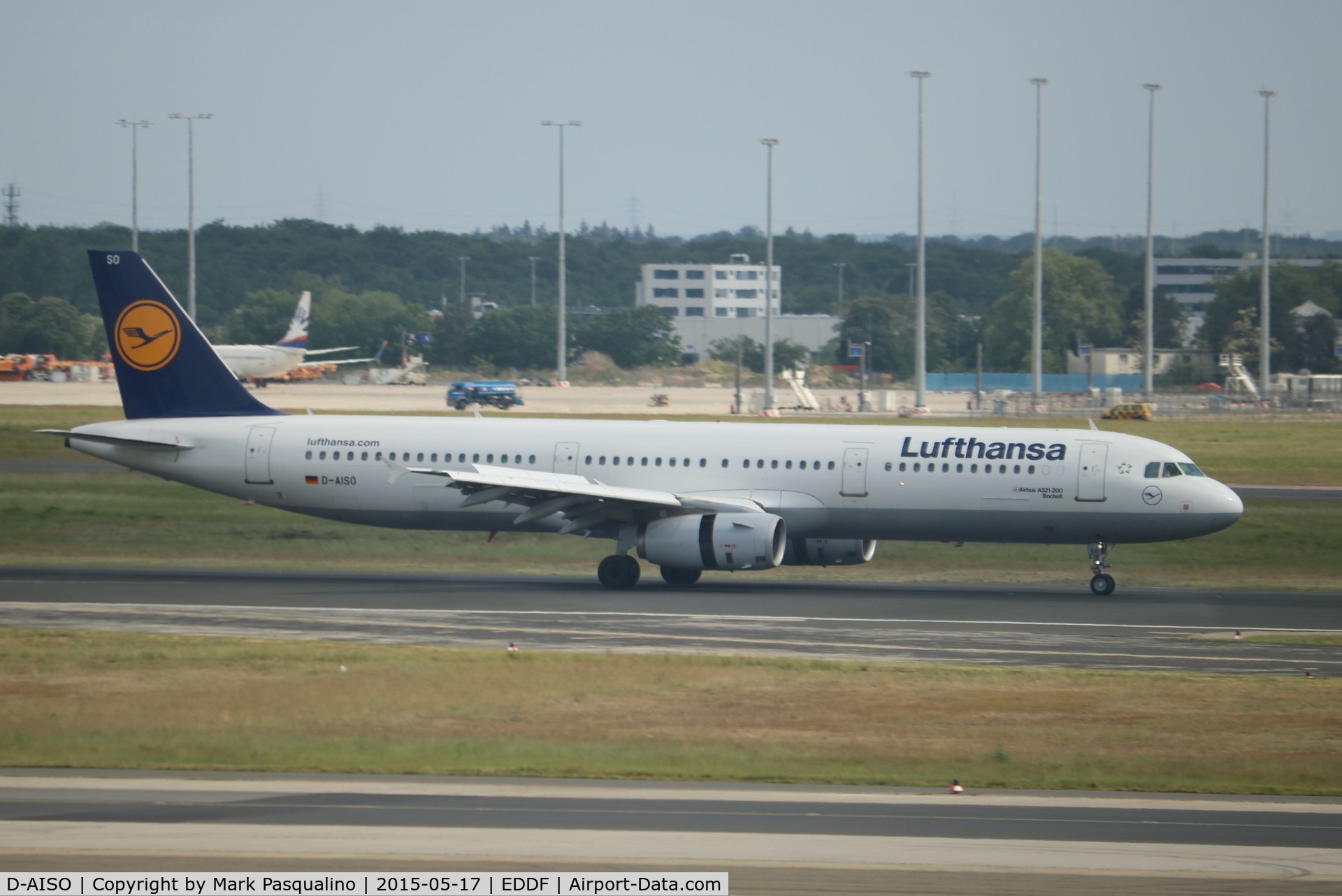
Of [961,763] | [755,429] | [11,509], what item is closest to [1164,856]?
[961,763]

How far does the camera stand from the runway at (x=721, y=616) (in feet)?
95.3

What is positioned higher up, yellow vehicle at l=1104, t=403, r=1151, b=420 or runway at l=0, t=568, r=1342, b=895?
yellow vehicle at l=1104, t=403, r=1151, b=420

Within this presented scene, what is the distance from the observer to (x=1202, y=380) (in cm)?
15138

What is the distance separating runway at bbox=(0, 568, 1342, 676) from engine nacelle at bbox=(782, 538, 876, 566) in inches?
27.7

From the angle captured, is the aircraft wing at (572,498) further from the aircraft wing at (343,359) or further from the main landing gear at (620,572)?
the aircraft wing at (343,359)

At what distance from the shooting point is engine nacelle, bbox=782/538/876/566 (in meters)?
39.4

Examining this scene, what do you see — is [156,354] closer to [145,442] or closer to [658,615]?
[145,442]

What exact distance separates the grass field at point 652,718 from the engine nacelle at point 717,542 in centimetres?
909

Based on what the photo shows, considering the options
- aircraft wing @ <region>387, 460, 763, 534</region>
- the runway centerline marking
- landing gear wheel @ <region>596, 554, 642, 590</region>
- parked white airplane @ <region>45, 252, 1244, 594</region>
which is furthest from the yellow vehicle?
the runway centerline marking

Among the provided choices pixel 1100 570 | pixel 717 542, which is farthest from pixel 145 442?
pixel 1100 570

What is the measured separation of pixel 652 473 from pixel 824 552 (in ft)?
15.4

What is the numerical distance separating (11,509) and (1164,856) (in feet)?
139

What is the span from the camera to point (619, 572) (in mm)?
38469

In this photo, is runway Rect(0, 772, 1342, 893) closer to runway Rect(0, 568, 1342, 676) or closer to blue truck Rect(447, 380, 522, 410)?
runway Rect(0, 568, 1342, 676)
